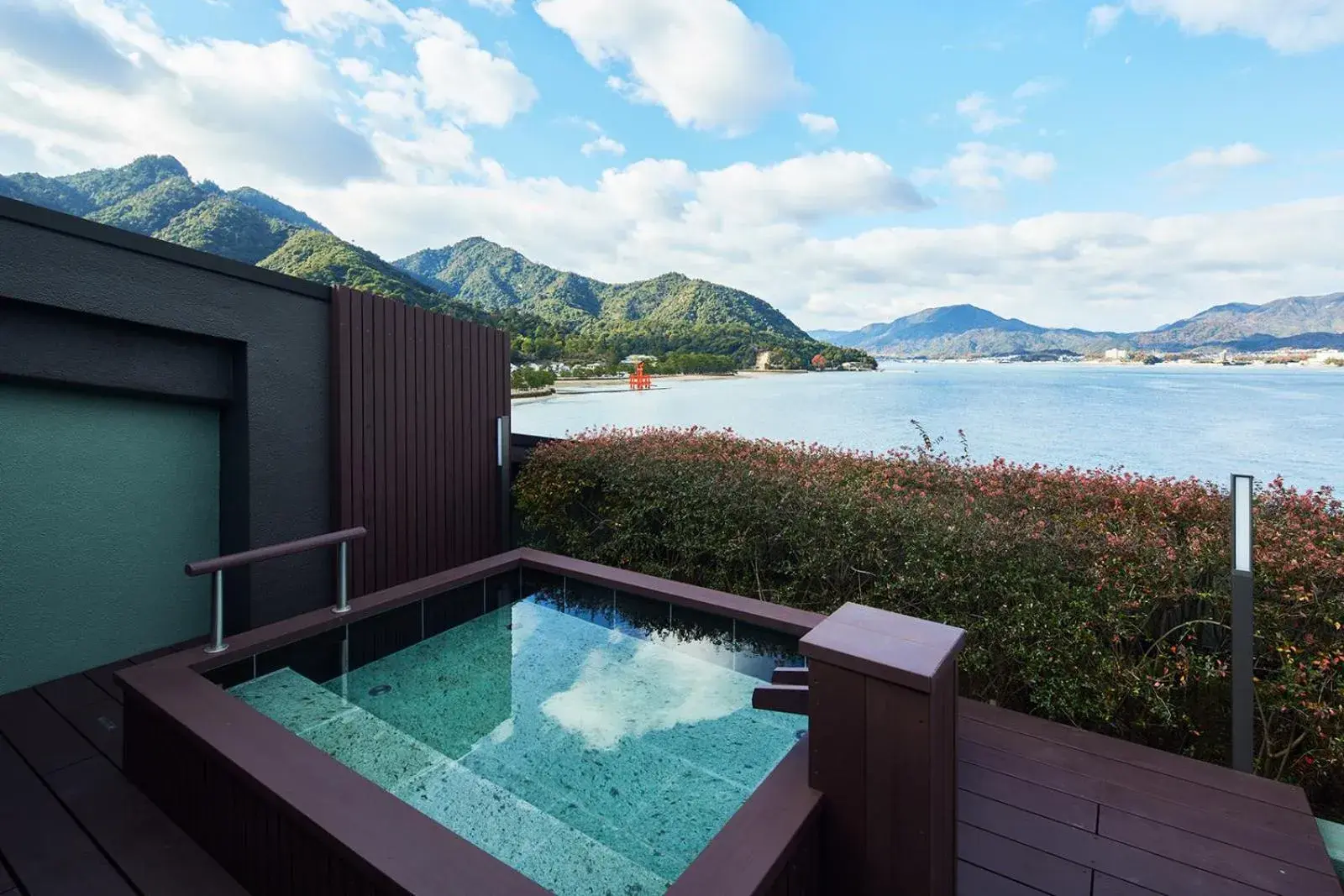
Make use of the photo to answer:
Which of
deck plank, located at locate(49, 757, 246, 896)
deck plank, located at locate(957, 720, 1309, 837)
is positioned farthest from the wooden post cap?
deck plank, located at locate(49, 757, 246, 896)

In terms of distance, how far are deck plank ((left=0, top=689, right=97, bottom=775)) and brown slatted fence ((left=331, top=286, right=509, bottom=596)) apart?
1.31 metres

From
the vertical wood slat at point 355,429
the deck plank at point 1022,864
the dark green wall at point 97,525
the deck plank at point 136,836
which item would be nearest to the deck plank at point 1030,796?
the deck plank at point 1022,864

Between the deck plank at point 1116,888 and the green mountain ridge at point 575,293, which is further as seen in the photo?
the green mountain ridge at point 575,293

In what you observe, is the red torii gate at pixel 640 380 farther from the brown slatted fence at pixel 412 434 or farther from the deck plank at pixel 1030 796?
the deck plank at pixel 1030 796

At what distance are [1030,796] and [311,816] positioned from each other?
6.71 ft

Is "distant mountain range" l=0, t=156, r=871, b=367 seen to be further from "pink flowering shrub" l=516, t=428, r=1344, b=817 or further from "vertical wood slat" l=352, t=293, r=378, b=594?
"pink flowering shrub" l=516, t=428, r=1344, b=817

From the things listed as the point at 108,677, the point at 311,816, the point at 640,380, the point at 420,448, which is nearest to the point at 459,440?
the point at 420,448

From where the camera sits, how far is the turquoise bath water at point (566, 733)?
68.5 inches

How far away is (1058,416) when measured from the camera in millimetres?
7656

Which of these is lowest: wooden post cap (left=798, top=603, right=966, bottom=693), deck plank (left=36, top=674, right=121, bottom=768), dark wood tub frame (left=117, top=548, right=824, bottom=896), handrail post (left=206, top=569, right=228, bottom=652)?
deck plank (left=36, top=674, right=121, bottom=768)

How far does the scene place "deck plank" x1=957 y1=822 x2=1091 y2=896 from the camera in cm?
155

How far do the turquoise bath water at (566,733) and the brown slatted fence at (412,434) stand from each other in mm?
959

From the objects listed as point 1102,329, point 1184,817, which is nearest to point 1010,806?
point 1184,817

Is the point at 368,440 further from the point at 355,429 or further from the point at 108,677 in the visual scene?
the point at 108,677
